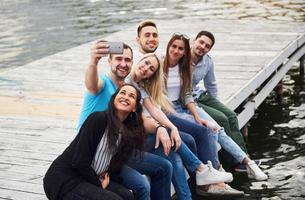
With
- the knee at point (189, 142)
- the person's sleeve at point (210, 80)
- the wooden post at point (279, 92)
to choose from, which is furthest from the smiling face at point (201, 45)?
the wooden post at point (279, 92)

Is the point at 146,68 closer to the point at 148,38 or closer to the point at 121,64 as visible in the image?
the point at 121,64

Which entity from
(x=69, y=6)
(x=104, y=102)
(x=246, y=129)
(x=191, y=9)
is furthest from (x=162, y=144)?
(x=69, y=6)

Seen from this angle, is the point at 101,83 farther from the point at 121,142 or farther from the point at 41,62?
the point at 41,62

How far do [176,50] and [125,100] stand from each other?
5.56ft

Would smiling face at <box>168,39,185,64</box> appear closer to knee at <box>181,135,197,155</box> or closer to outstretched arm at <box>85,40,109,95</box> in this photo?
knee at <box>181,135,197,155</box>

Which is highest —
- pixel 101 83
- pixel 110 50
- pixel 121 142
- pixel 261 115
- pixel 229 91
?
pixel 110 50

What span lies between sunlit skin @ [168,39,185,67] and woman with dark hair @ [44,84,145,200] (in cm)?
151

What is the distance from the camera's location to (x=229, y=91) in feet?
29.4

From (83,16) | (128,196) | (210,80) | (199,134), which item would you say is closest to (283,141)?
(210,80)

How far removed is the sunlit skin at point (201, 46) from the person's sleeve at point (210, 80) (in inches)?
12.6

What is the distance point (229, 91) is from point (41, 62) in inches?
177

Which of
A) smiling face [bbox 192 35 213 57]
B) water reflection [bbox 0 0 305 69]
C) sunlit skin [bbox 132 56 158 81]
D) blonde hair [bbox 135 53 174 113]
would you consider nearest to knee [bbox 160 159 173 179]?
blonde hair [bbox 135 53 174 113]

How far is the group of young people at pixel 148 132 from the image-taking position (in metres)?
4.77

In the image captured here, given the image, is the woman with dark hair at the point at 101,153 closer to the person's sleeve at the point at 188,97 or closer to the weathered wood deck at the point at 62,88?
the weathered wood deck at the point at 62,88
